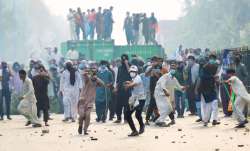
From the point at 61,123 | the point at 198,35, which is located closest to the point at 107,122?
the point at 61,123

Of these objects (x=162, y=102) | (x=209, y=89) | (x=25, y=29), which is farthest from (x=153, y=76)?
(x=25, y=29)

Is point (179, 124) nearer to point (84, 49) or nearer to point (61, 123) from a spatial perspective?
point (61, 123)

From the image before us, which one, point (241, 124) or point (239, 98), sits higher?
point (239, 98)

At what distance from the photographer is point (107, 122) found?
66.0 ft

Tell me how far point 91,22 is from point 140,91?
19.3m

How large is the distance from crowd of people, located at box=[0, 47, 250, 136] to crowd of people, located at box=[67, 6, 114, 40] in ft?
38.5

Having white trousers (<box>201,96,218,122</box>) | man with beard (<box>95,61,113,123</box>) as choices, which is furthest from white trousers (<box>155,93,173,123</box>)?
man with beard (<box>95,61,113,123</box>)

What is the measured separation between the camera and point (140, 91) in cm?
1577

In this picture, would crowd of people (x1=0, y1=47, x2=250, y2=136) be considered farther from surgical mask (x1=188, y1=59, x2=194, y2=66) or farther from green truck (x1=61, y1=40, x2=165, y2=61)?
green truck (x1=61, y1=40, x2=165, y2=61)

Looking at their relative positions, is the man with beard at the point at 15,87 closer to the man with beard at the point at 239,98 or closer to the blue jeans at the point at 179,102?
the blue jeans at the point at 179,102

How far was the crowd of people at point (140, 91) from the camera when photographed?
53.1 ft

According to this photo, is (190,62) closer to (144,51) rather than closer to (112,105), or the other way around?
(112,105)

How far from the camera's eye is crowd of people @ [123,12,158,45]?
35.1 metres

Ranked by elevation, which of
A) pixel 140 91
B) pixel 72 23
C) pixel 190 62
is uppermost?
pixel 72 23
